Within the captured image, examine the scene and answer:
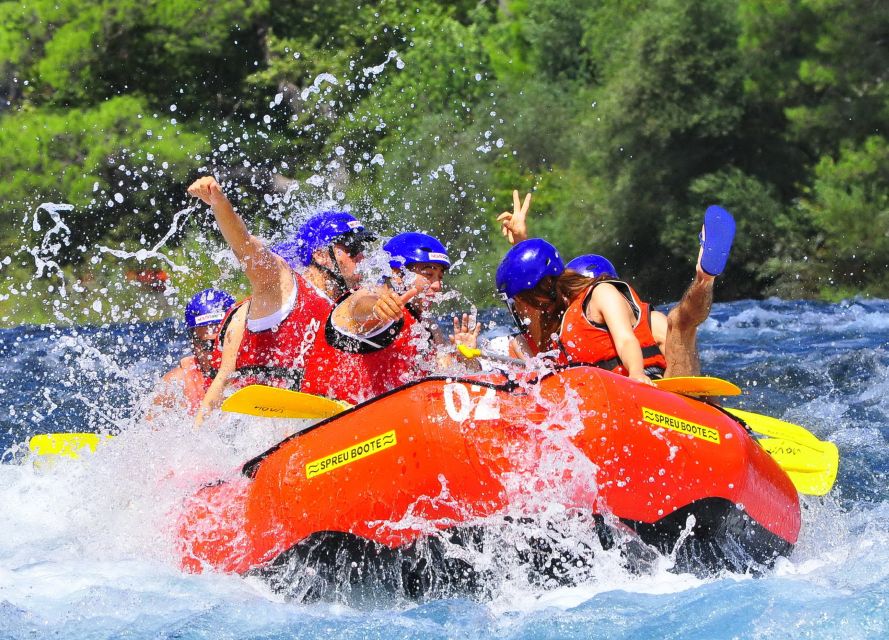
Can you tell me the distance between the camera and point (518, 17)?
2306cm

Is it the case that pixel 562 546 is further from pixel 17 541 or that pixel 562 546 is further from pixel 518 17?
pixel 518 17

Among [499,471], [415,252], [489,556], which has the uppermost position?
[415,252]

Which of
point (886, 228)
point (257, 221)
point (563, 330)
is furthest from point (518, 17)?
point (563, 330)

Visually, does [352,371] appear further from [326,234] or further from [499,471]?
[499,471]

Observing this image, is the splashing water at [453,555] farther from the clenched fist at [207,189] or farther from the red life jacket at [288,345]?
the clenched fist at [207,189]

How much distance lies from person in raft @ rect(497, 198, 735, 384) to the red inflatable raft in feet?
1.69

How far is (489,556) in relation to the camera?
3975mm

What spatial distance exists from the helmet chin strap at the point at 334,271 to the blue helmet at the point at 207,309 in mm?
926

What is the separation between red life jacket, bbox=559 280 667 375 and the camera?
15.7 feet

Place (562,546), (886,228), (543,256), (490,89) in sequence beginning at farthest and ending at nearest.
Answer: (490,89), (886,228), (543,256), (562,546)

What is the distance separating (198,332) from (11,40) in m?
17.1

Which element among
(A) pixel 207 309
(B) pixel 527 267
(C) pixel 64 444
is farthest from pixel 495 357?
(C) pixel 64 444

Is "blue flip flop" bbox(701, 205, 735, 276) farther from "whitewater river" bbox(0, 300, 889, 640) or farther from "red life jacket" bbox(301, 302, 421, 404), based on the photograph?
"red life jacket" bbox(301, 302, 421, 404)

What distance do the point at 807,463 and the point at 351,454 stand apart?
7.34ft
